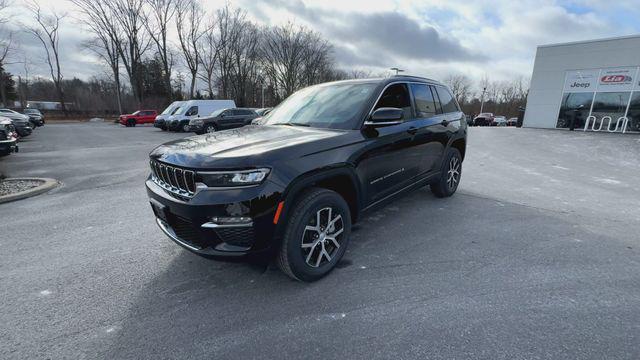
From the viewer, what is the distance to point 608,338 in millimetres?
2117

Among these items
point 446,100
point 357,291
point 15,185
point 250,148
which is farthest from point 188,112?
point 357,291

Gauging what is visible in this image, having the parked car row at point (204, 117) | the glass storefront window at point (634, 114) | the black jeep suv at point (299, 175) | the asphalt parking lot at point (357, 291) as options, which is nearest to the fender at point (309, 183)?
the black jeep suv at point (299, 175)

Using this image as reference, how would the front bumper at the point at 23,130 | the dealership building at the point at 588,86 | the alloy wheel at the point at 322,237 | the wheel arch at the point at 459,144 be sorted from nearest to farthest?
1. the alloy wheel at the point at 322,237
2. the wheel arch at the point at 459,144
3. the front bumper at the point at 23,130
4. the dealership building at the point at 588,86

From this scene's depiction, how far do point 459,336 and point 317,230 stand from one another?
1.32 metres

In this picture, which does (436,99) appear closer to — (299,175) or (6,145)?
(299,175)

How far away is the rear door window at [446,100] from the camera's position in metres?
4.82

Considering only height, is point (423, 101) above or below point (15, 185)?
above

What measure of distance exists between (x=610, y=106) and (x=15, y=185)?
2660 cm

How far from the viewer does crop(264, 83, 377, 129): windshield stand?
3229 mm

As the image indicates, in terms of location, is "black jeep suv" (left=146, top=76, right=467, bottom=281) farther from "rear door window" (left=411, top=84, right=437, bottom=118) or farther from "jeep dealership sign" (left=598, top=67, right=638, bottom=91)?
"jeep dealership sign" (left=598, top=67, right=638, bottom=91)

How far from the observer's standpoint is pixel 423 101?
4.27m

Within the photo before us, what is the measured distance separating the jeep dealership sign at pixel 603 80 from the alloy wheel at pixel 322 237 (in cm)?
2331

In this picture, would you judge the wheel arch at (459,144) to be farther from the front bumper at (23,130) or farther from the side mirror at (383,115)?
the front bumper at (23,130)

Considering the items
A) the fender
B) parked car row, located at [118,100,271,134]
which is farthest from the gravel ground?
parked car row, located at [118,100,271,134]
